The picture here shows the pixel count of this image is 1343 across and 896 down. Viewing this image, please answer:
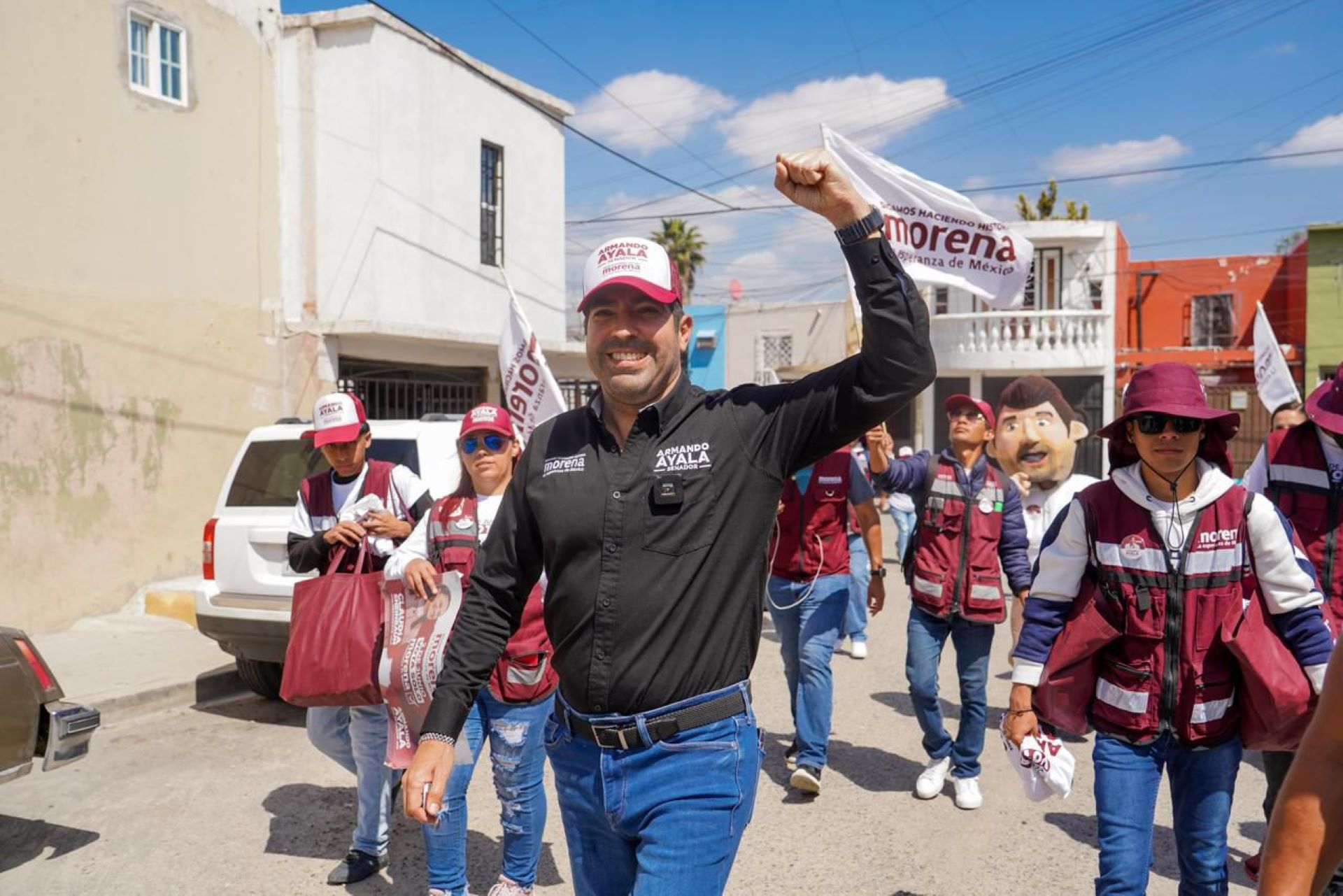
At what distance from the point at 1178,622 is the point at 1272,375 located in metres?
4.82

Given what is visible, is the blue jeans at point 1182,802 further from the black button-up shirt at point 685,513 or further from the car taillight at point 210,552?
the car taillight at point 210,552

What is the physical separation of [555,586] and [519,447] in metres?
2.07

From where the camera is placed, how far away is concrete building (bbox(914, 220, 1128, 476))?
2595 cm

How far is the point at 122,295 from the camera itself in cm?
1042

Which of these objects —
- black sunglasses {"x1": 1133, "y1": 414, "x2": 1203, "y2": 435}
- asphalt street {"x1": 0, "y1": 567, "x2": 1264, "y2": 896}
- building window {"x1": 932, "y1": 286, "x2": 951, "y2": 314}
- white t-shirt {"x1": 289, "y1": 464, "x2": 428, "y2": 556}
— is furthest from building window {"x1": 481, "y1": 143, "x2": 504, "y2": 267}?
building window {"x1": 932, "y1": 286, "x2": 951, "y2": 314}

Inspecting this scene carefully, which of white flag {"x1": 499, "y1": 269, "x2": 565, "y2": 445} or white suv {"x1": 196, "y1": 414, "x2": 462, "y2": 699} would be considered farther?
white suv {"x1": 196, "y1": 414, "x2": 462, "y2": 699}

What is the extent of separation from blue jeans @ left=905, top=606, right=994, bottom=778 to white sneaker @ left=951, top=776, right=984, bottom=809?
3cm

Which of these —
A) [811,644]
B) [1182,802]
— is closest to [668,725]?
[1182,802]

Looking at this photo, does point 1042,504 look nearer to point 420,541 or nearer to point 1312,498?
point 1312,498

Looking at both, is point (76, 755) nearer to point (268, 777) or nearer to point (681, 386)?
point (268, 777)

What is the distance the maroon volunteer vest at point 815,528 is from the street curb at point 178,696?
14.9 feet

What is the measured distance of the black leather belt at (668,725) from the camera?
2.37m

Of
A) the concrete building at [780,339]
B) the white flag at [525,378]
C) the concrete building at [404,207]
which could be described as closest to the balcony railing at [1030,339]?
the concrete building at [780,339]

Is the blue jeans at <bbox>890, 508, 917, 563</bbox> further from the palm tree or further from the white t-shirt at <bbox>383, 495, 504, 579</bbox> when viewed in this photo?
the palm tree
